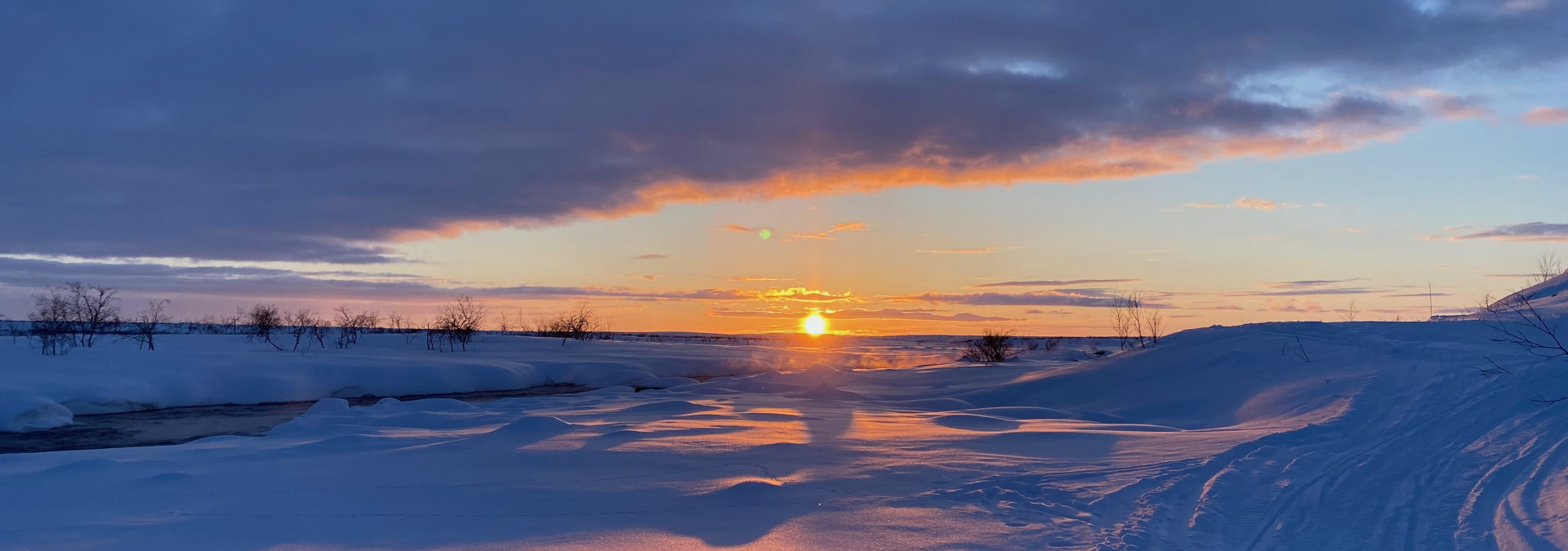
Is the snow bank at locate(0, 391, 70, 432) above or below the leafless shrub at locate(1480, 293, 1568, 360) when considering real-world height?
below

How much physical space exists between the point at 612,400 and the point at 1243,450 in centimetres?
908

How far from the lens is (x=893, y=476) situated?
20.5ft

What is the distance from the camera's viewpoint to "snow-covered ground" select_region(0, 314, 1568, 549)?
4617 millimetres

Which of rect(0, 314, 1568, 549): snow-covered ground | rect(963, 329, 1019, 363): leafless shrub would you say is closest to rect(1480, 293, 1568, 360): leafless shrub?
rect(0, 314, 1568, 549): snow-covered ground

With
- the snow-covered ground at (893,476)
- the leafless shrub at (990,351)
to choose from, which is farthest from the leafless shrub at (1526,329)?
the leafless shrub at (990,351)

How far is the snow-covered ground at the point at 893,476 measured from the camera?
4617 millimetres

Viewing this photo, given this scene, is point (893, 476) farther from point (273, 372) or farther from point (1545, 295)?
point (1545, 295)

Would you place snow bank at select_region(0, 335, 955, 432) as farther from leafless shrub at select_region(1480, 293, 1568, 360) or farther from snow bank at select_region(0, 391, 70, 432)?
leafless shrub at select_region(1480, 293, 1568, 360)

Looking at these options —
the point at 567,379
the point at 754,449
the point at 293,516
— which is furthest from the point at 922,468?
the point at 567,379

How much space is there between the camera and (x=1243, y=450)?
672cm

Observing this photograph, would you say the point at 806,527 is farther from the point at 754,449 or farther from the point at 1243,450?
the point at 1243,450

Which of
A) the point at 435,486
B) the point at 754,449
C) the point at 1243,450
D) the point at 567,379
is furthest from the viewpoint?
the point at 567,379

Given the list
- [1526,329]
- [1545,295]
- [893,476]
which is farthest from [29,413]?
[1545,295]

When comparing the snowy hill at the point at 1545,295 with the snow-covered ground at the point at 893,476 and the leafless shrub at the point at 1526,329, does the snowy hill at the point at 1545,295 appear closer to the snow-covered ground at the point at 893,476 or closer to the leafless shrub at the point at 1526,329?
the leafless shrub at the point at 1526,329
